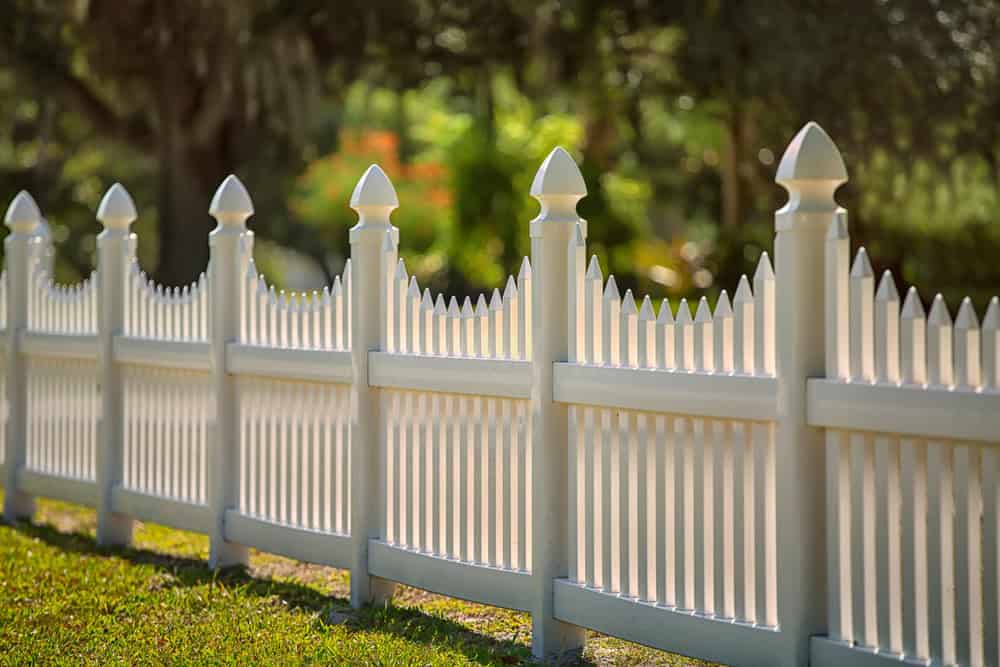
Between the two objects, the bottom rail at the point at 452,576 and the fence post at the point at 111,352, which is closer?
the bottom rail at the point at 452,576

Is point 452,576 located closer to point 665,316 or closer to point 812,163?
point 665,316

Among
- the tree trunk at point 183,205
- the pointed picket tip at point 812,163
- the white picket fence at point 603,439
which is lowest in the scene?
the white picket fence at point 603,439

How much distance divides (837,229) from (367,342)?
9.12ft

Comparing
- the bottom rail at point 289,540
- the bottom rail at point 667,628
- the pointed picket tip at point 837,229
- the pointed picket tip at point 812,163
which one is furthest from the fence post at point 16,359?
the pointed picket tip at point 837,229

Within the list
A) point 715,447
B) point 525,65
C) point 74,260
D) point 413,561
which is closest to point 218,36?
point 525,65

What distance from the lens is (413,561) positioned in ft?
21.4

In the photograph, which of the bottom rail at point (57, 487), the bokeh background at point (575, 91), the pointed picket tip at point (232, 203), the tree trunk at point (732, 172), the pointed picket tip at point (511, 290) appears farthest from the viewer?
the tree trunk at point (732, 172)

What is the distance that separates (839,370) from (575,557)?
61.2 inches

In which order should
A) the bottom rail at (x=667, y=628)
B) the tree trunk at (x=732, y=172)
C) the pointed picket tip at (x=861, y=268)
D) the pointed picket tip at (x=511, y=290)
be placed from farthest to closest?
1. the tree trunk at (x=732, y=172)
2. the pointed picket tip at (x=511, y=290)
3. the bottom rail at (x=667, y=628)
4. the pointed picket tip at (x=861, y=268)

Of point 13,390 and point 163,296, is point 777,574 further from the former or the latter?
point 13,390

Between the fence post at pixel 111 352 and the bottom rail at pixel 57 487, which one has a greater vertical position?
the fence post at pixel 111 352

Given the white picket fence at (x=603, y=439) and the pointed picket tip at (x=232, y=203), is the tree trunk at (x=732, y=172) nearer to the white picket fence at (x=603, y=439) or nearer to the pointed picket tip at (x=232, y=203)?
the pointed picket tip at (x=232, y=203)

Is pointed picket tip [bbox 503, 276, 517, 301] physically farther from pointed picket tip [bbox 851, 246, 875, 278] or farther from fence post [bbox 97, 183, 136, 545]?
fence post [bbox 97, 183, 136, 545]

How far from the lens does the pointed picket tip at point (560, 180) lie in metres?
5.77
